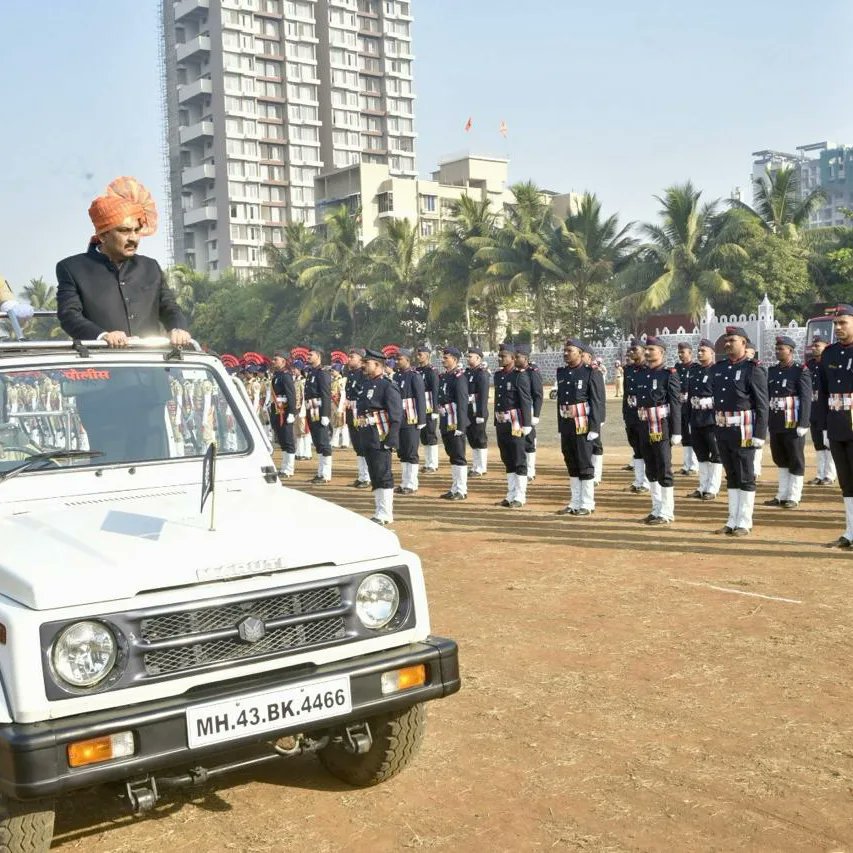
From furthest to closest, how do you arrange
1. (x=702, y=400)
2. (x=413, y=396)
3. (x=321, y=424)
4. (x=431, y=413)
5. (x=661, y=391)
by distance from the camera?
(x=431, y=413), (x=321, y=424), (x=413, y=396), (x=702, y=400), (x=661, y=391)

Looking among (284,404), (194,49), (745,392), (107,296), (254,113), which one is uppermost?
(194,49)

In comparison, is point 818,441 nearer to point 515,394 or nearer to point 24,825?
point 515,394

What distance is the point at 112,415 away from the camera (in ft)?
15.3

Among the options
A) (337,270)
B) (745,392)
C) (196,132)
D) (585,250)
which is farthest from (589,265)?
(196,132)

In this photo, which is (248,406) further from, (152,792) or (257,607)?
(152,792)

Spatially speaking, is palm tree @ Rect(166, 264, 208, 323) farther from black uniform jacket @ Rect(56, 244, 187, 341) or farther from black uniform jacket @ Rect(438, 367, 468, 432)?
black uniform jacket @ Rect(56, 244, 187, 341)

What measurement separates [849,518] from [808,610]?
Result: 262 cm

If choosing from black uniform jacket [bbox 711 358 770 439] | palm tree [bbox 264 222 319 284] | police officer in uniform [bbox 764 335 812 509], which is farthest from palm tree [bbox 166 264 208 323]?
black uniform jacket [bbox 711 358 770 439]

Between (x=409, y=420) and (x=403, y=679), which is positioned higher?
(x=409, y=420)

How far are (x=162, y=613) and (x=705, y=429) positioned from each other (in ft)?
35.3

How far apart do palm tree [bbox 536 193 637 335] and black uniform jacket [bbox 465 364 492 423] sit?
2618cm

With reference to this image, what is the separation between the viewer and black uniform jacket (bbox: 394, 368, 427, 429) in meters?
16.3

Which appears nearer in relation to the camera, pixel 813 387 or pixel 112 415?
pixel 112 415

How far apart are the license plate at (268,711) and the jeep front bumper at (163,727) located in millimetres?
18
